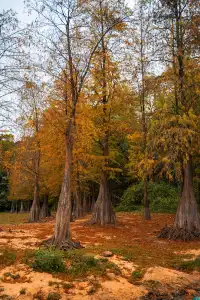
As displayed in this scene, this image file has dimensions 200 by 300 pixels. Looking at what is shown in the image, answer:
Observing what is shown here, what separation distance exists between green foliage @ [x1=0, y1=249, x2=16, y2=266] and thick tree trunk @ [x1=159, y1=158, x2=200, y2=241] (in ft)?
24.9

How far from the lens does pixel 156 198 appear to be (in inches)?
1132

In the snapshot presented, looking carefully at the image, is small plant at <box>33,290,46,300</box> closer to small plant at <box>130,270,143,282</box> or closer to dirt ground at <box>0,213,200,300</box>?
dirt ground at <box>0,213,200,300</box>

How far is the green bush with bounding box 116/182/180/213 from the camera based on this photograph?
27422 mm

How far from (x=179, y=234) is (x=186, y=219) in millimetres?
837

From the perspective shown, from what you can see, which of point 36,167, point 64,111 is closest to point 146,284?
point 64,111

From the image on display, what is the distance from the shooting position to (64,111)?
45.3ft

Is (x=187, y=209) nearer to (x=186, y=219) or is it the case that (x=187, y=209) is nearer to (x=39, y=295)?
(x=186, y=219)

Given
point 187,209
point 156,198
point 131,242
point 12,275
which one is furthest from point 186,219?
point 156,198

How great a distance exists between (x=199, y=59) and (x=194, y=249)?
830 centimetres

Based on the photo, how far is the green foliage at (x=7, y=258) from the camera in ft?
28.4

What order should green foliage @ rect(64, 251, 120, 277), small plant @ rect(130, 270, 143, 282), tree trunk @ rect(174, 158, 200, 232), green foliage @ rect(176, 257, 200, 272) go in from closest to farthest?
small plant @ rect(130, 270, 143, 282)
green foliage @ rect(64, 251, 120, 277)
green foliage @ rect(176, 257, 200, 272)
tree trunk @ rect(174, 158, 200, 232)

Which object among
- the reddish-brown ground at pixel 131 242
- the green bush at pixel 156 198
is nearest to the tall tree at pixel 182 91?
the reddish-brown ground at pixel 131 242

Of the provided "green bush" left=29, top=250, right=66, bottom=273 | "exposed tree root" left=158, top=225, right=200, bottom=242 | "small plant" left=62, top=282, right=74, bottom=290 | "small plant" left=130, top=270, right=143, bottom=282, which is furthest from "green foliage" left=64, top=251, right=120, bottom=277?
"exposed tree root" left=158, top=225, right=200, bottom=242

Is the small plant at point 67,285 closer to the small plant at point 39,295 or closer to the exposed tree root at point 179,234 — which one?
the small plant at point 39,295
